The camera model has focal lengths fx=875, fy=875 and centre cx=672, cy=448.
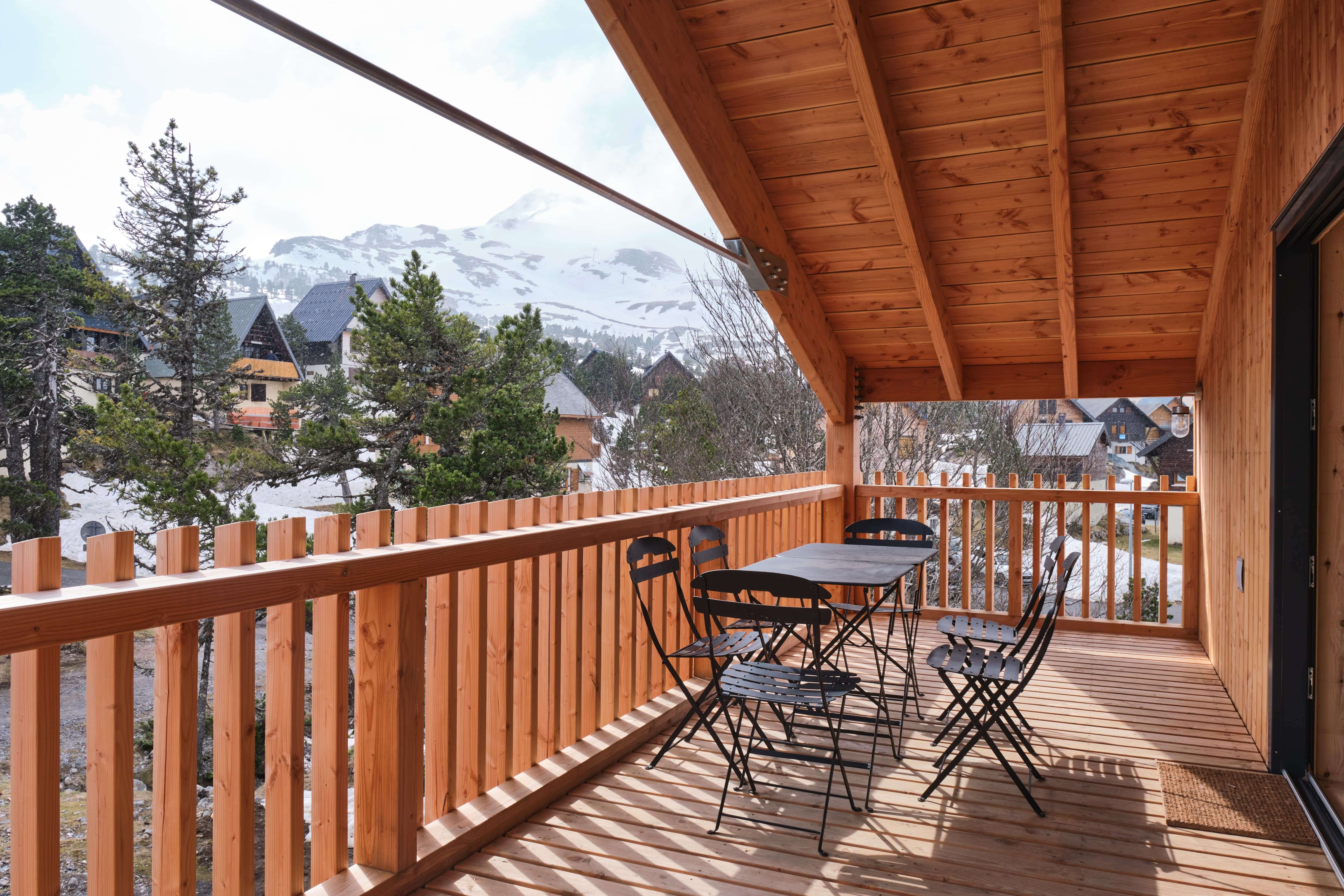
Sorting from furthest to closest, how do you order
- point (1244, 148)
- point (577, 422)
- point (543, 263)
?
point (543, 263) < point (577, 422) < point (1244, 148)

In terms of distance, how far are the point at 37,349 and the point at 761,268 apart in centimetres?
2007

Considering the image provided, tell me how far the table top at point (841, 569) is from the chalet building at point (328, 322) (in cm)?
1925

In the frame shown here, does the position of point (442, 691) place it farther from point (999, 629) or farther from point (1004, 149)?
point (1004, 149)

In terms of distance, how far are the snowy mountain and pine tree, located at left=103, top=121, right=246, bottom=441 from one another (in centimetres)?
988

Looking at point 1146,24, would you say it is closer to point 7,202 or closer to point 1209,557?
point 1209,557

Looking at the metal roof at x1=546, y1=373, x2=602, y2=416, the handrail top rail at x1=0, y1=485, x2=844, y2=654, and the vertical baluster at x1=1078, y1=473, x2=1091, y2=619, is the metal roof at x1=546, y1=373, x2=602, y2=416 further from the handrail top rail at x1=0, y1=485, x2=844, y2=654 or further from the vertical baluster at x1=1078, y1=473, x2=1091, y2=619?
the handrail top rail at x1=0, y1=485, x2=844, y2=654

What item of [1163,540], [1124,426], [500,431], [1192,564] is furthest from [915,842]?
[1124,426]

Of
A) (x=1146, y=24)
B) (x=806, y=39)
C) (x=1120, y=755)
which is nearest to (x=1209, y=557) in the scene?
(x=1120, y=755)

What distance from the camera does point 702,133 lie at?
3.81m

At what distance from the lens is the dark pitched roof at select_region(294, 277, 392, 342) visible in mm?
25250

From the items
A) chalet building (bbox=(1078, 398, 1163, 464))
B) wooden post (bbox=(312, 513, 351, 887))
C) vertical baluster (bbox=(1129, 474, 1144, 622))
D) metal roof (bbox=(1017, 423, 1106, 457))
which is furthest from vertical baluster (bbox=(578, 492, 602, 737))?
chalet building (bbox=(1078, 398, 1163, 464))

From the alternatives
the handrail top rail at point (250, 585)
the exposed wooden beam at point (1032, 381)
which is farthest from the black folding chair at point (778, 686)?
the exposed wooden beam at point (1032, 381)

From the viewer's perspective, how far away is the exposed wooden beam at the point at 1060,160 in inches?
130

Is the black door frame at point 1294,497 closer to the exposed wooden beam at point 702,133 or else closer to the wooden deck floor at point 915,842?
the wooden deck floor at point 915,842
